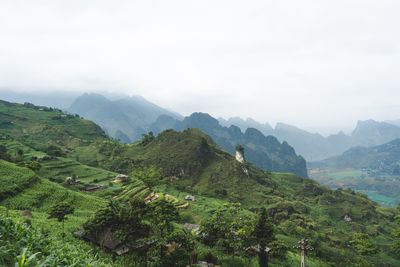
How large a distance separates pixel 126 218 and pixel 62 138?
5250 inches

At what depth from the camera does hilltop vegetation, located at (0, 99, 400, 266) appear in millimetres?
33656

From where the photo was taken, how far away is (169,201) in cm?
3847

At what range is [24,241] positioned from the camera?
1451 centimetres

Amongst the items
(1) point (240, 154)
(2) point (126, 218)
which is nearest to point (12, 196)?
(2) point (126, 218)

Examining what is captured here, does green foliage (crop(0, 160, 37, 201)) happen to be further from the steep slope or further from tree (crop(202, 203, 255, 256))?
the steep slope

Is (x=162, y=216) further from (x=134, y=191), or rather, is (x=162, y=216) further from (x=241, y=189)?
(x=241, y=189)

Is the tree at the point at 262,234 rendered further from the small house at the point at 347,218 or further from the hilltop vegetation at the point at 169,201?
the small house at the point at 347,218

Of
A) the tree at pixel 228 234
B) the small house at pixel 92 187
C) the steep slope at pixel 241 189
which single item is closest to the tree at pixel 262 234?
the tree at pixel 228 234

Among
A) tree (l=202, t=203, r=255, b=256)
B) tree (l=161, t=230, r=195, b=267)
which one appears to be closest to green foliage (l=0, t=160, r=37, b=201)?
tree (l=161, t=230, r=195, b=267)

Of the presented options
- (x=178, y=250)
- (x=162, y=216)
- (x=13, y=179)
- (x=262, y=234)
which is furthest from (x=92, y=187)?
(x=262, y=234)

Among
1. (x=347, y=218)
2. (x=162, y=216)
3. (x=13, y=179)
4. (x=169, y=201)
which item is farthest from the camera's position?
(x=347, y=218)

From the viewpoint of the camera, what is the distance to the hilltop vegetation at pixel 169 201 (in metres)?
33.7

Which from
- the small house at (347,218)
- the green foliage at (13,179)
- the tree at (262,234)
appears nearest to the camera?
the tree at (262,234)

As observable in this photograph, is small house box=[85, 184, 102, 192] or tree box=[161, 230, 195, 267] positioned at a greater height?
tree box=[161, 230, 195, 267]
